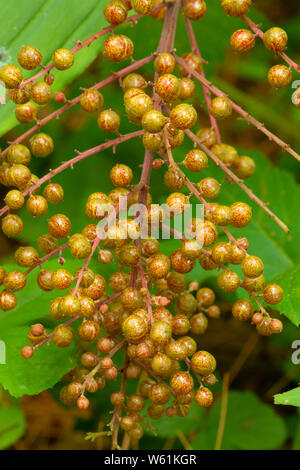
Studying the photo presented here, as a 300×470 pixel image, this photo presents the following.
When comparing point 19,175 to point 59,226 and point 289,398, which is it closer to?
point 59,226

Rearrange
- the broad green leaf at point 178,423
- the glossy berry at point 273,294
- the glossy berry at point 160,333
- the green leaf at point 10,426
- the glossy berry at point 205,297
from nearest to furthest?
1. the glossy berry at point 160,333
2. the glossy berry at point 273,294
3. the glossy berry at point 205,297
4. the green leaf at point 10,426
5. the broad green leaf at point 178,423

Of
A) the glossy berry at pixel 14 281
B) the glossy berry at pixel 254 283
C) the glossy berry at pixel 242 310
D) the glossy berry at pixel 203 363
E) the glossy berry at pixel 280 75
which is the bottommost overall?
the glossy berry at pixel 203 363

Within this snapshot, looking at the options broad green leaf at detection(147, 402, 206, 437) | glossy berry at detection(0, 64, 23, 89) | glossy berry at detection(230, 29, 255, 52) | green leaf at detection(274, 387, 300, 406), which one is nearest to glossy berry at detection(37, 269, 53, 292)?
glossy berry at detection(0, 64, 23, 89)

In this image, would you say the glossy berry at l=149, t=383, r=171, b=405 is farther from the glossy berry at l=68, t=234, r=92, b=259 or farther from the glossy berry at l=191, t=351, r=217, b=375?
the glossy berry at l=68, t=234, r=92, b=259

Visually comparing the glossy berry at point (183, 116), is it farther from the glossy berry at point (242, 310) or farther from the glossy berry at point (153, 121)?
the glossy berry at point (242, 310)

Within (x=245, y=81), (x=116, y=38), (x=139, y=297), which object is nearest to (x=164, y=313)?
(x=139, y=297)

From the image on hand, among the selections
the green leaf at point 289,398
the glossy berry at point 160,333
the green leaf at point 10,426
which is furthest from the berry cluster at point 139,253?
the green leaf at point 10,426

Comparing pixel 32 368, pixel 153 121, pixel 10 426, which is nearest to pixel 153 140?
pixel 153 121
